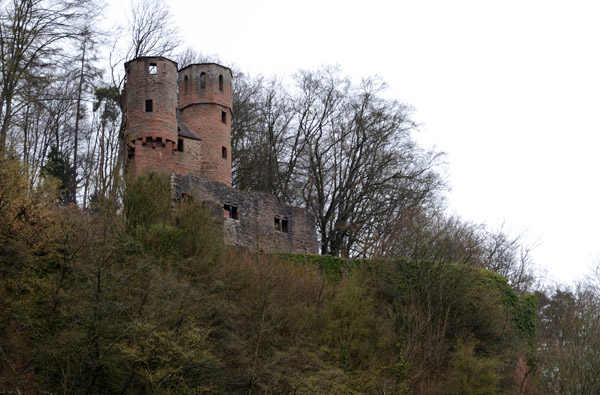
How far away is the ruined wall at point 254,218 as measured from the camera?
86.0 feet

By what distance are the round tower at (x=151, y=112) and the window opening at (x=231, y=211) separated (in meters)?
2.88

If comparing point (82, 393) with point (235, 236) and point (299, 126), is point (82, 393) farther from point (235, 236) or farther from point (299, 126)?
point (299, 126)

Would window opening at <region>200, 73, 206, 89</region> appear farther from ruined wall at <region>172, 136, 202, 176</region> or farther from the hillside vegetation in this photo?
the hillside vegetation

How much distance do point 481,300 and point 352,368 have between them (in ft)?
17.8

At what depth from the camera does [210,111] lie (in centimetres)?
3047

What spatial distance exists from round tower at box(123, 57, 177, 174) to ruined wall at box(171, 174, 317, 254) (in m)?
2.37

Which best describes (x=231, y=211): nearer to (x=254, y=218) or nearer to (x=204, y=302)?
(x=254, y=218)

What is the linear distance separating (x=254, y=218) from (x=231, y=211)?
2.91ft

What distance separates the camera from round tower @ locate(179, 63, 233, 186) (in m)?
29.9

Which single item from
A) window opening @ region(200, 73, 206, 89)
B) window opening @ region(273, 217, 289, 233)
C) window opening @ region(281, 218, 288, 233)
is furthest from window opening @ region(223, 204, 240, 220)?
window opening @ region(200, 73, 206, 89)

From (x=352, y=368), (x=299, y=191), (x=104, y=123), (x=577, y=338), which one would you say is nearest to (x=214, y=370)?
(x=352, y=368)

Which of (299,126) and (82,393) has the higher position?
(299,126)

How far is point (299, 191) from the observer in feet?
117

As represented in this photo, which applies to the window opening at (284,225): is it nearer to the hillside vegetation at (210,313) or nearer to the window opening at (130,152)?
the hillside vegetation at (210,313)
